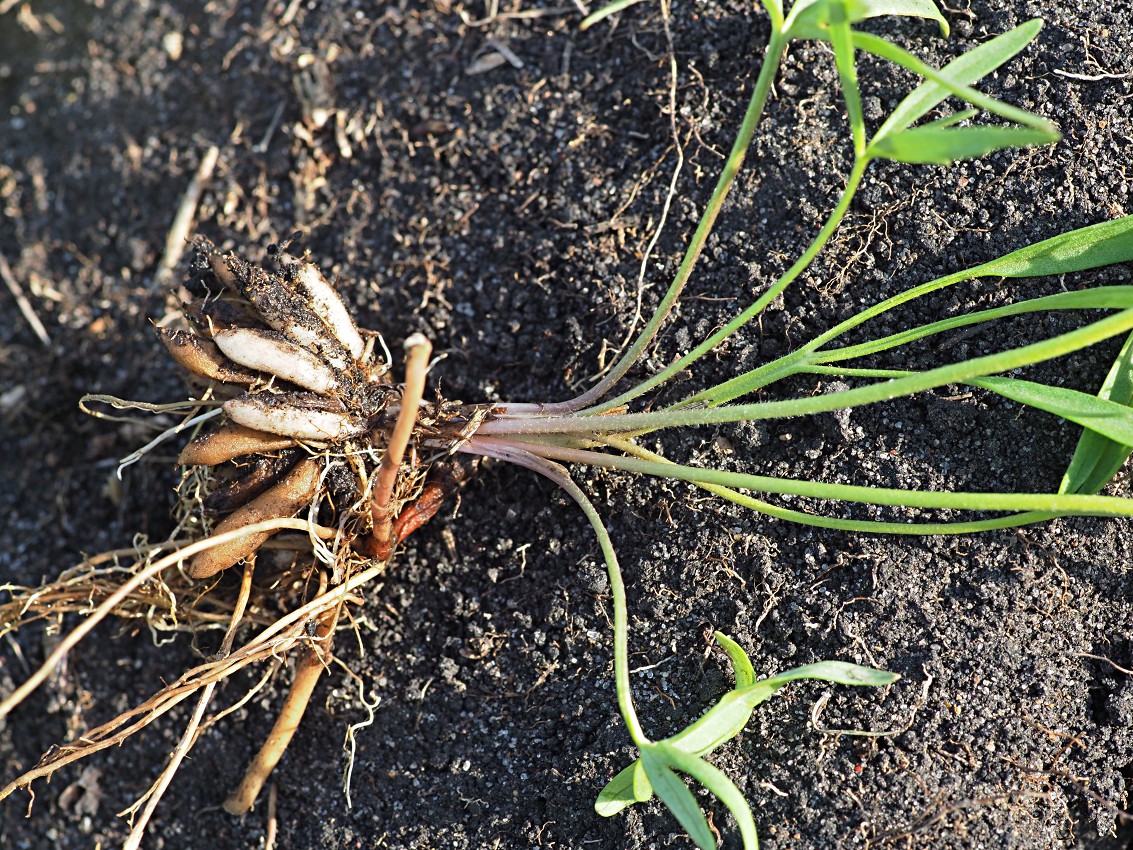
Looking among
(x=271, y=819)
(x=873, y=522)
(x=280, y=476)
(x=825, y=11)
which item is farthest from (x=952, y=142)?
(x=271, y=819)

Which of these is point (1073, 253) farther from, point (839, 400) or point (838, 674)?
point (838, 674)

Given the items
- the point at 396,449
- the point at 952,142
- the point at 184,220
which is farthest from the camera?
the point at 184,220

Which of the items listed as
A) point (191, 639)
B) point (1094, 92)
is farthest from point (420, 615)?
point (1094, 92)

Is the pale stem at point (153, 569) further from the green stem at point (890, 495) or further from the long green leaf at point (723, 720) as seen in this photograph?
the long green leaf at point (723, 720)

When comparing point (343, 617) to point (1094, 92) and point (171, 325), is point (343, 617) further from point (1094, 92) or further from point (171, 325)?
point (1094, 92)

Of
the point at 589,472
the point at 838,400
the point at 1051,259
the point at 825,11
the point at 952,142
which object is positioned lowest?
the point at 589,472

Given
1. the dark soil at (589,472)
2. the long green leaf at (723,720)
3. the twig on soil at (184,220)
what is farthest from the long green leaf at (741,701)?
the twig on soil at (184,220)

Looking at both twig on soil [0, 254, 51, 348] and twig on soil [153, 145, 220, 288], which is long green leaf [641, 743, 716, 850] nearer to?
twig on soil [153, 145, 220, 288]
